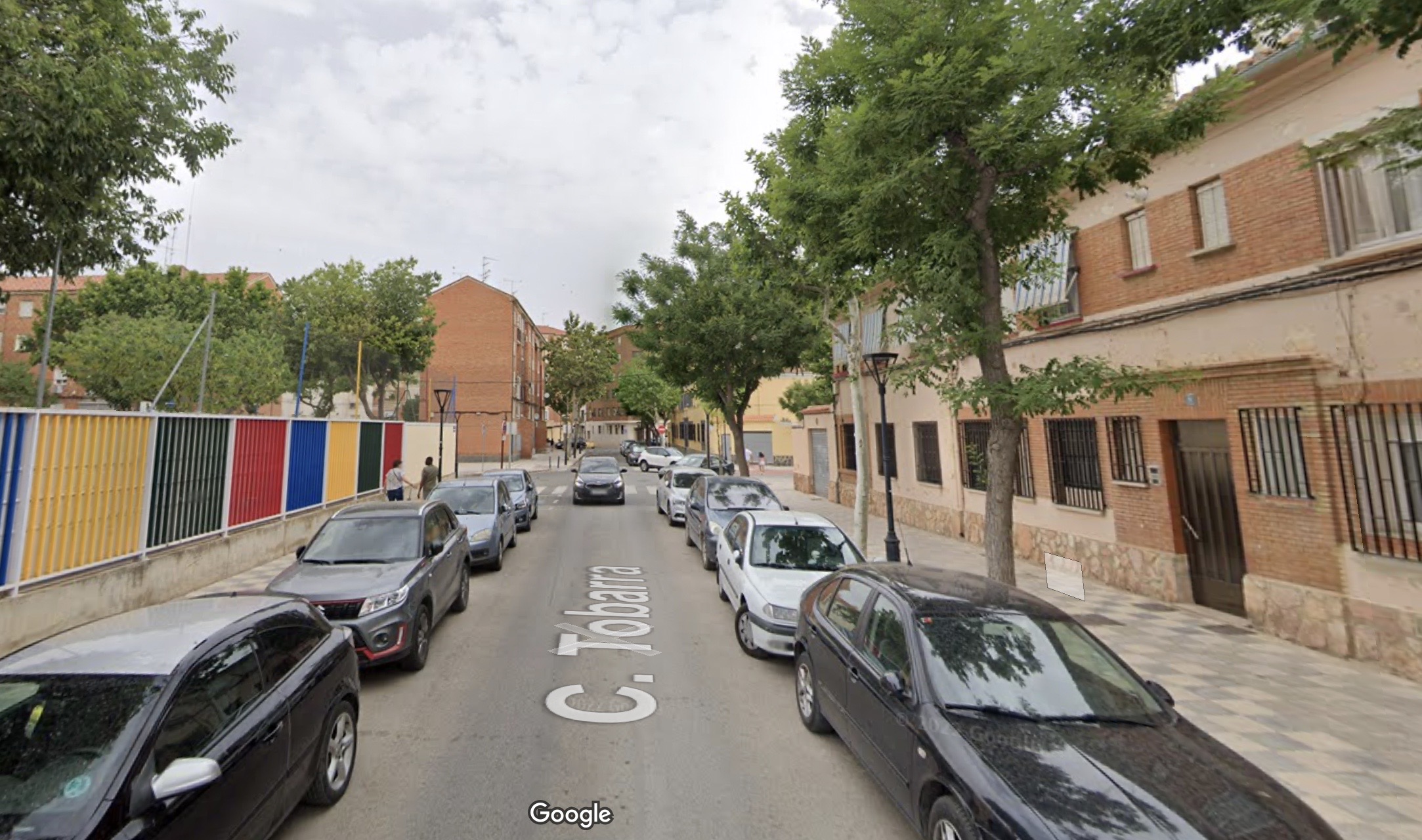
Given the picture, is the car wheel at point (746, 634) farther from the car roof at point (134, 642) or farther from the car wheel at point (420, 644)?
the car roof at point (134, 642)

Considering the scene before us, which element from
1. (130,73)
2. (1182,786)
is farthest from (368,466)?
(1182,786)

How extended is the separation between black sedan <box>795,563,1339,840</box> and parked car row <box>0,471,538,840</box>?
10.9 feet

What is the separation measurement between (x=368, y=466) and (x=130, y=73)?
12.9 metres

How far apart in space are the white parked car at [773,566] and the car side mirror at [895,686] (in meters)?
2.40

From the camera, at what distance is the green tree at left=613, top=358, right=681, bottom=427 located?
61812 mm

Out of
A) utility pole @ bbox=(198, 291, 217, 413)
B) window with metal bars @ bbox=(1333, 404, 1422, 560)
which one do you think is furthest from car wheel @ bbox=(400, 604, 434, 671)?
window with metal bars @ bbox=(1333, 404, 1422, 560)

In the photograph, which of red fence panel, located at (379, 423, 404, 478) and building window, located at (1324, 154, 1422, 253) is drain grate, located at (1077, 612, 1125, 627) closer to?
building window, located at (1324, 154, 1422, 253)

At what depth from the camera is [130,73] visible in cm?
643

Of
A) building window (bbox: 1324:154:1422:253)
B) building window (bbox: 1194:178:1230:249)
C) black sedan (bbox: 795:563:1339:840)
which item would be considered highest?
building window (bbox: 1194:178:1230:249)

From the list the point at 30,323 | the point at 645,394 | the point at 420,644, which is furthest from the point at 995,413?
the point at 30,323

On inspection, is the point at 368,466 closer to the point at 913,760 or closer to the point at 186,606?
the point at 186,606

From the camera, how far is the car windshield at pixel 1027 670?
3.33m

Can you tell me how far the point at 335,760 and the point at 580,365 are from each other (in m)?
49.8

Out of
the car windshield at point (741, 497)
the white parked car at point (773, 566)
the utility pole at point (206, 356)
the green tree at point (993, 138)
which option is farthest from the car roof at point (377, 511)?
the utility pole at point (206, 356)
